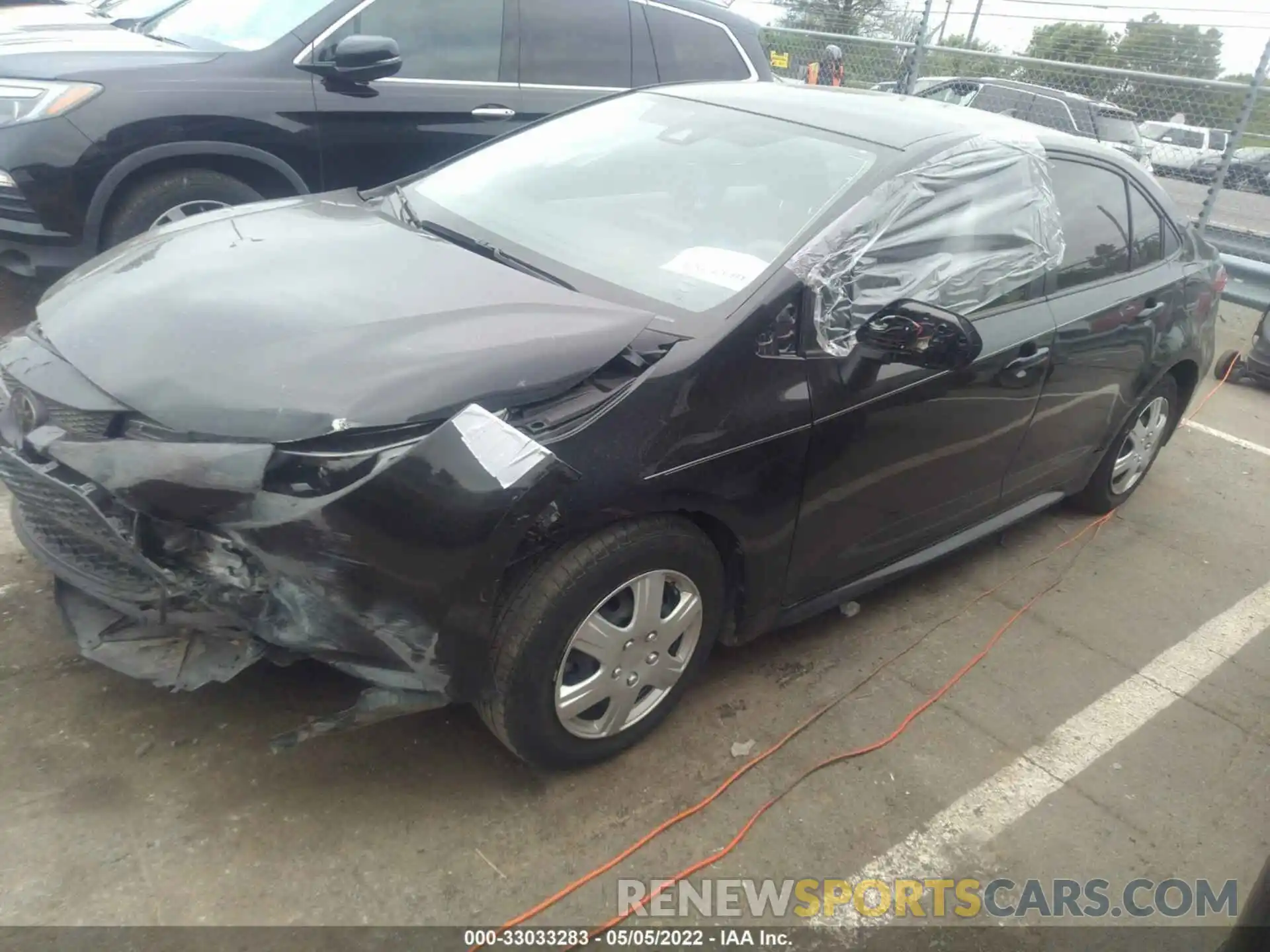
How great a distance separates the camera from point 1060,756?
2902 millimetres

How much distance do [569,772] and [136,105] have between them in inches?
138

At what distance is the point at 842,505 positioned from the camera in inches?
110

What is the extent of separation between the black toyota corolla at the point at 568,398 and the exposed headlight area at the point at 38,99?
1.60 meters

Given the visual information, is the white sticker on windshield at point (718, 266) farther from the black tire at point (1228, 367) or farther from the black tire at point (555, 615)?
the black tire at point (1228, 367)

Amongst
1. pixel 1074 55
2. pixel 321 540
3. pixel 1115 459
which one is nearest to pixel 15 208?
pixel 321 540

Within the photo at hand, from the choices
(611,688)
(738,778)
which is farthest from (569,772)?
(738,778)

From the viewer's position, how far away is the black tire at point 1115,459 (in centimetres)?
413

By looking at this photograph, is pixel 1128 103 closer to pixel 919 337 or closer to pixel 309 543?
pixel 919 337

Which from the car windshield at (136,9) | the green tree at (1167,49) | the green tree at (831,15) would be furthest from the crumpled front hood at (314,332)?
the green tree at (831,15)

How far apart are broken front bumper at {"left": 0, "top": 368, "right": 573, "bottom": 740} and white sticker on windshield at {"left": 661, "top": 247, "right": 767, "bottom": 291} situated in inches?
31.7

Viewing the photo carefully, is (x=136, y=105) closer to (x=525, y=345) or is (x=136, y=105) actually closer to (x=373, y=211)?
(x=373, y=211)

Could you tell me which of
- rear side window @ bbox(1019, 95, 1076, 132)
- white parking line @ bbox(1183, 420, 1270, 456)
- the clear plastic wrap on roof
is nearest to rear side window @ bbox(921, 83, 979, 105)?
rear side window @ bbox(1019, 95, 1076, 132)

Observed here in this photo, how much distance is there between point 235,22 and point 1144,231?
171 inches

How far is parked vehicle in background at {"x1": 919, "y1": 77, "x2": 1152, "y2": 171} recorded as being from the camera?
9164mm
